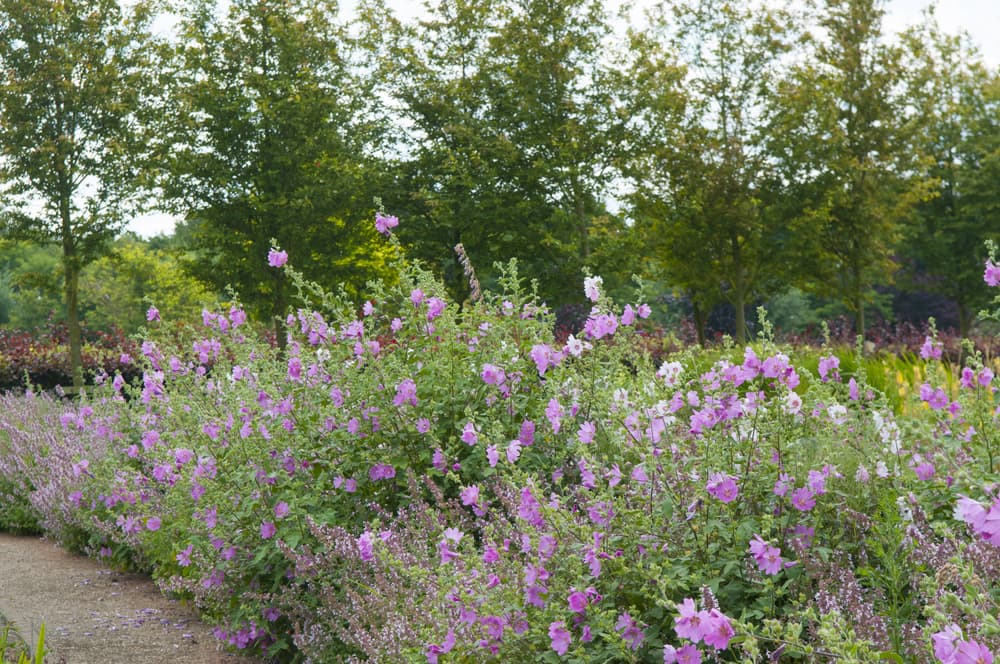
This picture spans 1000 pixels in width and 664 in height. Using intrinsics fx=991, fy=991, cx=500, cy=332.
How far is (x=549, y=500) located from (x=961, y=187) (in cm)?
2415

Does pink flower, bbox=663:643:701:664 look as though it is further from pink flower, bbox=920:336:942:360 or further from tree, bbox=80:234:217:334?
tree, bbox=80:234:217:334

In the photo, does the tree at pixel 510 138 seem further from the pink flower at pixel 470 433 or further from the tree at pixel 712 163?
the pink flower at pixel 470 433

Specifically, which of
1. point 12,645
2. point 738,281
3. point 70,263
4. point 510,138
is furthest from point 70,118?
point 12,645

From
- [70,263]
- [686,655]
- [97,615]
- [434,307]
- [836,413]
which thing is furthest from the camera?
[70,263]

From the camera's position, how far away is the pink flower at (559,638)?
2549mm

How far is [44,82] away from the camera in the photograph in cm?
1719

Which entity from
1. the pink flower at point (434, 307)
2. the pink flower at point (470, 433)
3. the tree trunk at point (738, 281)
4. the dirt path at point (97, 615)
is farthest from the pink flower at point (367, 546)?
the tree trunk at point (738, 281)

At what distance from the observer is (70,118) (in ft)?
58.1

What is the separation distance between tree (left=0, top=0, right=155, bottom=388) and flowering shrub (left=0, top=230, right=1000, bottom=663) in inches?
516

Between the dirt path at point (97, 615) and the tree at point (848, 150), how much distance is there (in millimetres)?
13778

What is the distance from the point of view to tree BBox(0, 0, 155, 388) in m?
17.1

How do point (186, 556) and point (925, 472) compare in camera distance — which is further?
point (186, 556)

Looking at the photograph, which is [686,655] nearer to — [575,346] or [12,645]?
[575,346]

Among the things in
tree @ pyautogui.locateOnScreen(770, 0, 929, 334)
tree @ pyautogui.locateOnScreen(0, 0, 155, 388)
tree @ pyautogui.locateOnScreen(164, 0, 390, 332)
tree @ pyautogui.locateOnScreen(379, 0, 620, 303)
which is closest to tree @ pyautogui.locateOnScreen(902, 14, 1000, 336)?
tree @ pyautogui.locateOnScreen(770, 0, 929, 334)
